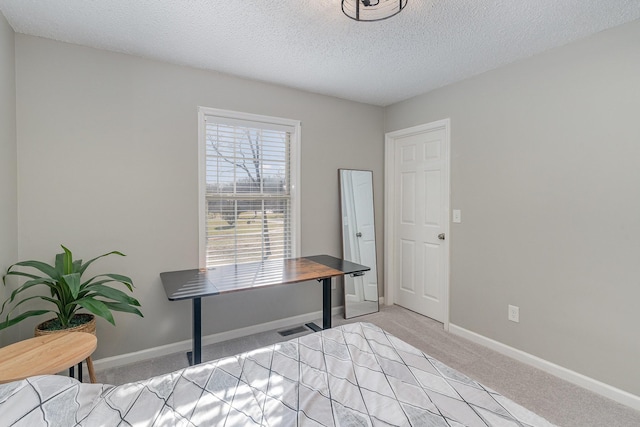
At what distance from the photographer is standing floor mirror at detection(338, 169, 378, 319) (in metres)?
3.58

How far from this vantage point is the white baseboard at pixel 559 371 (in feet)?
6.72

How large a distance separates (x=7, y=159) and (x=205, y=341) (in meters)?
1.95

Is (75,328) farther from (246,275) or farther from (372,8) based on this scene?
(372,8)

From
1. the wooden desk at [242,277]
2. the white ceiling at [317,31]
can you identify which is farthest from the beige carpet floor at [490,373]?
the white ceiling at [317,31]

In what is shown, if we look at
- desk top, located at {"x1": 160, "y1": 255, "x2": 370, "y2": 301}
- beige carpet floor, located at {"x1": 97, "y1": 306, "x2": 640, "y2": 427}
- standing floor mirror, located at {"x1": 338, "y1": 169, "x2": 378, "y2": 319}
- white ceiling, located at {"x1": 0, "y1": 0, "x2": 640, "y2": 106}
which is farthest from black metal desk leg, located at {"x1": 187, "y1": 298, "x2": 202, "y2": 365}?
white ceiling, located at {"x1": 0, "y1": 0, "x2": 640, "y2": 106}

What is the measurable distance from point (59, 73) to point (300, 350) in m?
2.55

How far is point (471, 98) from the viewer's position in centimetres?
295

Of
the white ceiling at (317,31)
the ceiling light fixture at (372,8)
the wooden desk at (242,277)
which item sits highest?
the white ceiling at (317,31)

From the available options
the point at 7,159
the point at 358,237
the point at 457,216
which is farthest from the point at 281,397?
the point at 358,237

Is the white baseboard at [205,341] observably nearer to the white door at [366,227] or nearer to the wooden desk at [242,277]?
the wooden desk at [242,277]

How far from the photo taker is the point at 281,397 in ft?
3.78

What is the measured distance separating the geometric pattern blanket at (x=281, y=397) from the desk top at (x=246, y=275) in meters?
0.89

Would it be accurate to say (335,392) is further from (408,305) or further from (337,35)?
(408,305)

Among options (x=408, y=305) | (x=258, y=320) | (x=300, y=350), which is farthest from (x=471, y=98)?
(x=258, y=320)
